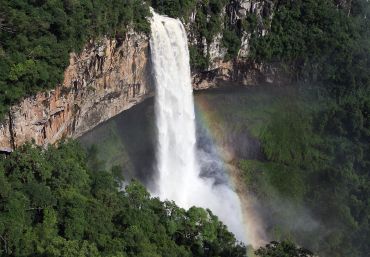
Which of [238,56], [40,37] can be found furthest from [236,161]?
[40,37]

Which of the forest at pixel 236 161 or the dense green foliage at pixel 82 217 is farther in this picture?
the forest at pixel 236 161

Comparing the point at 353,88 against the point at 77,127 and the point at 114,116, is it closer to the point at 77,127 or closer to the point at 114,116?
the point at 114,116

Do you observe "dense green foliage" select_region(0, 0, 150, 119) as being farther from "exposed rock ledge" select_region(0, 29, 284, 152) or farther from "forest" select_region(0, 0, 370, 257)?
"exposed rock ledge" select_region(0, 29, 284, 152)

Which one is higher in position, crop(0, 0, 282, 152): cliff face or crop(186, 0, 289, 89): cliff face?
crop(186, 0, 289, 89): cliff face

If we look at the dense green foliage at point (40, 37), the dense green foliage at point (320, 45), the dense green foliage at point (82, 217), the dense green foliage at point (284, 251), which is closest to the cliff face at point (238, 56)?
the dense green foliage at point (320, 45)

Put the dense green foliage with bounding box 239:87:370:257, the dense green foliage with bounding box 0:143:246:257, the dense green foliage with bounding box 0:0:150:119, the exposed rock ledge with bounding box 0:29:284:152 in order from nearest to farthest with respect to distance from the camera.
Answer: the dense green foliage with bounding box 0:143:246:257 → the dense green foliage with bounding box 0:0:150:119 → the exposed rock ledge with bounding box 0:29:284:152 → the dense green foliage with bounding box 239:87:370:257

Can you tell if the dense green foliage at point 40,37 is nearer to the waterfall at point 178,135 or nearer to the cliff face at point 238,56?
the waterfall at point 178,135

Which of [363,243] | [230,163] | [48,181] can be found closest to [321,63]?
[230,163]

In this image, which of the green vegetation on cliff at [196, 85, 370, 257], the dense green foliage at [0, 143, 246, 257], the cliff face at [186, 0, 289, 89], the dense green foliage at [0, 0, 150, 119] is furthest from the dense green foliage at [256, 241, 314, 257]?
the cliff face at [186, 0, 289, 89]
